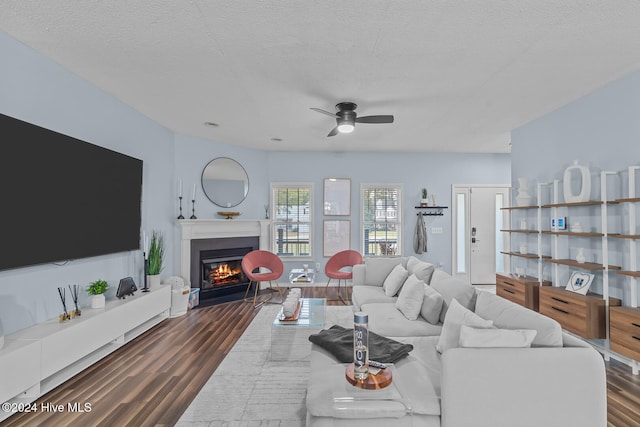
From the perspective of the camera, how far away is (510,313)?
2049mm

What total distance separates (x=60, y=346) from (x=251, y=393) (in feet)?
5.22

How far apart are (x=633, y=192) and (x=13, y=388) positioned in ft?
17.3

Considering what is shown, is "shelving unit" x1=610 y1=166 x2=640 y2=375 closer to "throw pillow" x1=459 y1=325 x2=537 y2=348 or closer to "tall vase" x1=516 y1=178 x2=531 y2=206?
"tall vase" x1=516 y1=178 x2=531 y2=206

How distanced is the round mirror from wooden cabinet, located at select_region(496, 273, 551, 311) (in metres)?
4.68

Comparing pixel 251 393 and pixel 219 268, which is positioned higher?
pixel 219 268

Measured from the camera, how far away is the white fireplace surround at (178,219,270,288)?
16.3 ft

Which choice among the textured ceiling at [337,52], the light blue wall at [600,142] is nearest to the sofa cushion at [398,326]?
the light blue wall at [600,142]

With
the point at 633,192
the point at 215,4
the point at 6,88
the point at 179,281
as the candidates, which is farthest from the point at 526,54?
the point at 179,281

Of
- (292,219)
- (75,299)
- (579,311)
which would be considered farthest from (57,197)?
(579,311)

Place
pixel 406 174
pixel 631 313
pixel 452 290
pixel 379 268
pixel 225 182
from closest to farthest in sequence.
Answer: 1. pixel 631 313
2. pixel 452 290
3. pixel 379 268
4. pixel 225 182
5. pixel 406 174

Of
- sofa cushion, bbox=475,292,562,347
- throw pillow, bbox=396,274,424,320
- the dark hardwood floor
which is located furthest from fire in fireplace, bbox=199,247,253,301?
sofa cushion, bbox=475,292,562,347

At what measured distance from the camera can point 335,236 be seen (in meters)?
6.43

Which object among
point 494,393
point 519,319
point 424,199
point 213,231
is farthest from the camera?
point 424,199

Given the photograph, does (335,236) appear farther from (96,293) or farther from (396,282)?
(96,293)
